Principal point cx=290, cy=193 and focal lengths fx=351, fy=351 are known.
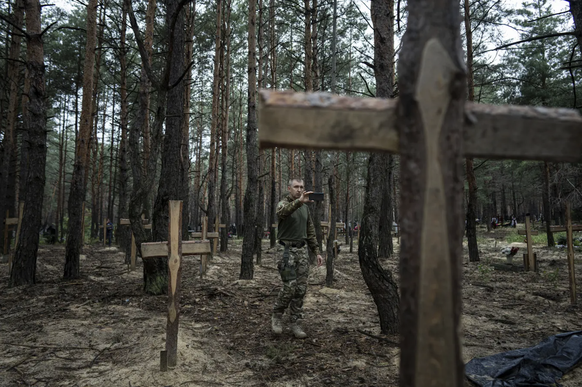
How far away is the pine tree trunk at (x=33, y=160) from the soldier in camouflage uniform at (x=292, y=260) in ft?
17.0

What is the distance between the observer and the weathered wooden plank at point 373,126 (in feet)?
4.00

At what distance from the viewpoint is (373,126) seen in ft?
4.04

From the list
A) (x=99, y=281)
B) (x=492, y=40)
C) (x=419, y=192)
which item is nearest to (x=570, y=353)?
(x=419, y=192)

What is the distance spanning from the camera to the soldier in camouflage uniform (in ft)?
14.6

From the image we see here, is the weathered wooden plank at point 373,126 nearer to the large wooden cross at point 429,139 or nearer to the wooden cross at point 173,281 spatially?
the large wooden cross at point 429,139

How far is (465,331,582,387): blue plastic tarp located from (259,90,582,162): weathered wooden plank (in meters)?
2.54

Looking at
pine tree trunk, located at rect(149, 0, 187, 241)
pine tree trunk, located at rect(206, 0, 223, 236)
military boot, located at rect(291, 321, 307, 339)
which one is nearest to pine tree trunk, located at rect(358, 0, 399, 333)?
military boot, located at rect(291, 321, 307, 339)

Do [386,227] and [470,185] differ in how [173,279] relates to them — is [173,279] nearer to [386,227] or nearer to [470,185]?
[386,227]

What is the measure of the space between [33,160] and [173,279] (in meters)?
5.36

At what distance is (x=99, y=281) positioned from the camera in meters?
7.32

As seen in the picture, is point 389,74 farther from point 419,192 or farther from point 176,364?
point 176,364

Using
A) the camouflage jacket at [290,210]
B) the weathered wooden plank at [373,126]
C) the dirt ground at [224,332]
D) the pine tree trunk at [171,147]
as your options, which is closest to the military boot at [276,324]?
the dirt ground at [224,332]

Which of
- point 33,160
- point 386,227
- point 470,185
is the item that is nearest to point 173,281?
point 33,160

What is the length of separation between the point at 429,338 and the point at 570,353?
324 centimetres
